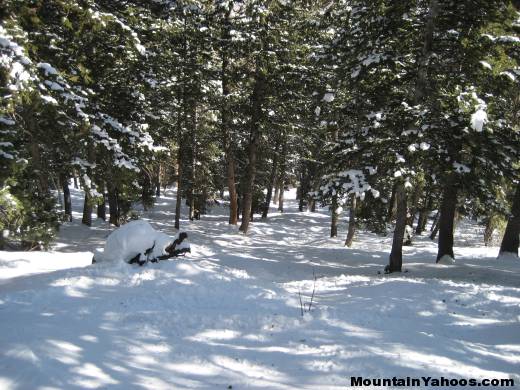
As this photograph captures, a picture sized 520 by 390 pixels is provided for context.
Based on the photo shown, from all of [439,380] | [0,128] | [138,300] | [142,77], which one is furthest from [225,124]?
[439,380]

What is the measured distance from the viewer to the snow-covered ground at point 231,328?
16.9 feet

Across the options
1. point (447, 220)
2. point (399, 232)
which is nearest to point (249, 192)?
point (399, 232)

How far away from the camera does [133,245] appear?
1026 cm

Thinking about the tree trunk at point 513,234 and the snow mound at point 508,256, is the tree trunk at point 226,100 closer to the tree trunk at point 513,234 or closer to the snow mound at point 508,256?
the tree trunk at point 513,234

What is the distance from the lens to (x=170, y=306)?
7.75 metres

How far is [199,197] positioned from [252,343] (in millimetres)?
23523

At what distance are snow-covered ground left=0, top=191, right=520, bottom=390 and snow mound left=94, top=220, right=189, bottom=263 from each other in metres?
0.54

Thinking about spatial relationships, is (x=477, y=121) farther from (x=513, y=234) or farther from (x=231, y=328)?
(x=513, y=234)

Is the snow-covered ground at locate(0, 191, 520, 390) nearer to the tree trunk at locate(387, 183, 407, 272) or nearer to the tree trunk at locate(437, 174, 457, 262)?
the tree trunk at locate(387, 183, 407, 272)

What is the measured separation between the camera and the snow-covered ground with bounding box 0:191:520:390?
5.14 meters

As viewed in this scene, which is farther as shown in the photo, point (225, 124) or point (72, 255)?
point (225, 124)

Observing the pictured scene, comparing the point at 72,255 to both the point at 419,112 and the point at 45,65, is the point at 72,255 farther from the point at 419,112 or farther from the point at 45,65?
the point at 419,112

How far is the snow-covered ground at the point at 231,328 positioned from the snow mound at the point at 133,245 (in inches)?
21.4

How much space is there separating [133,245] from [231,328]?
15.1 feet
